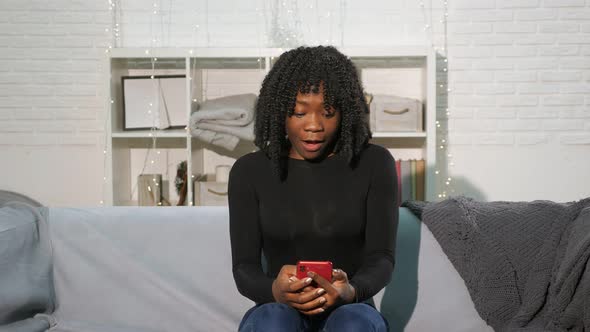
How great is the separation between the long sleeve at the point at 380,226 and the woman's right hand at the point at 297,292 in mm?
135

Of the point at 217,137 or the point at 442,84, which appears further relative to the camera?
the point at 442,84

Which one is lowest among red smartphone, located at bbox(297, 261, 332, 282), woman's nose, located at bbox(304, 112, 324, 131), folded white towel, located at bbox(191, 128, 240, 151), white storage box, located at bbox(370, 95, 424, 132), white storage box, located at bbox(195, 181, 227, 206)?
white storage box, located at bbox(195, 181, 227, 206)

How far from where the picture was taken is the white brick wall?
416 centimetres

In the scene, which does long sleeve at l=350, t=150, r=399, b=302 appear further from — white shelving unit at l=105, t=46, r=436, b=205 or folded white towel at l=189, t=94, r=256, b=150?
white shelving unit at l=105, t=46, r=436, b=205

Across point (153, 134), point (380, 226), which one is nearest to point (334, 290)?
point (380, 226)

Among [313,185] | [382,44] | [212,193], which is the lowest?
[212,193]

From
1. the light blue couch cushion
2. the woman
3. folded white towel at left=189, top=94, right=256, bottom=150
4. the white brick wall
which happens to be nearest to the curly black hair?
the woman

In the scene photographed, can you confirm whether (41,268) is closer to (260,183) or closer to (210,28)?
(260,183)

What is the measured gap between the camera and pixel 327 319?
140cm

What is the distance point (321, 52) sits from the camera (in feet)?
5.12

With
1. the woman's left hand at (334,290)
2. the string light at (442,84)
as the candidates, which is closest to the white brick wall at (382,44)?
the string light at (442,84)

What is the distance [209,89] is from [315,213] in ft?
8.82

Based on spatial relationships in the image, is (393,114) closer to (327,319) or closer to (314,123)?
(314,123)

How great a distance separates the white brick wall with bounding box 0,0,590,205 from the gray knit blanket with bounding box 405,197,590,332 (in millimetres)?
2304
